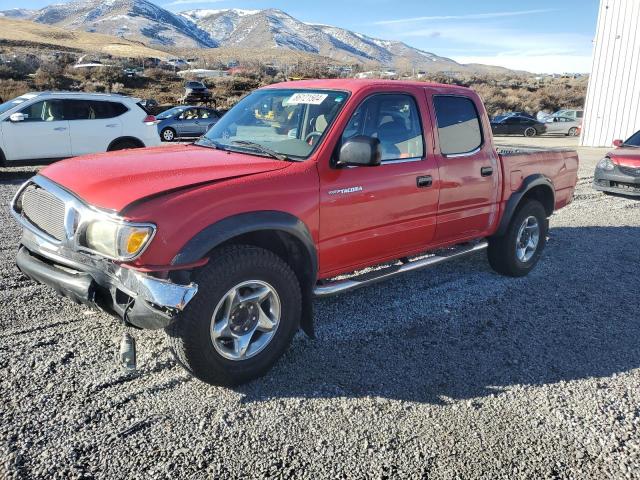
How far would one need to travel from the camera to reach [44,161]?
440 inches

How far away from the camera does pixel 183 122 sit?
2133cm

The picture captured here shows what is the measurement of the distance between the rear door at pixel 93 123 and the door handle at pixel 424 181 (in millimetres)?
A: 9388

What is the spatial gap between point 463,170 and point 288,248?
1893 millimetres

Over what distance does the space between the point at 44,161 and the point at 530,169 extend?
9945 mm

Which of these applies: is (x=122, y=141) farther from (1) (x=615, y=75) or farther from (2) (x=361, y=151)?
(1) (x=615, y=75)

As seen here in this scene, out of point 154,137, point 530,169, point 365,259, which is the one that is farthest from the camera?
point 154,137

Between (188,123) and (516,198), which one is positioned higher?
(516,198)

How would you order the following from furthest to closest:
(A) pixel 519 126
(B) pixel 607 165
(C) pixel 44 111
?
(A) pixel 519 126 → (C) pixel 44 111 → (B) pixel 607 165

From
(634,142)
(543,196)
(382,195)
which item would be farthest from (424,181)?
(634,142)

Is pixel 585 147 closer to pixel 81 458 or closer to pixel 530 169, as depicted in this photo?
pixel 530 169

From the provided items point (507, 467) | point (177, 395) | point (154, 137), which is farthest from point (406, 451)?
point (154, 137)

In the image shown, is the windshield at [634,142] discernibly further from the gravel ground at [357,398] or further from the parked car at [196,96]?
the parked car at [196,96]

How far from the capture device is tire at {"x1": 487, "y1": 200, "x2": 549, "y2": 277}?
211 inches

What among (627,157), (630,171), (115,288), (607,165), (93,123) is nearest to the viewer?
(115,288)
